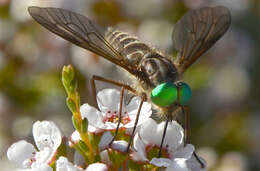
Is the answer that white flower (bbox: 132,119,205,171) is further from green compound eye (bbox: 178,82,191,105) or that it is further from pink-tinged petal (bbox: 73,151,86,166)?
pink-tinged petal (bbox: 73,151,86,166)

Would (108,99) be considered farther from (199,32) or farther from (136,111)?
(199,32)

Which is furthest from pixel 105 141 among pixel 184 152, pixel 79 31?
pixel 79 31

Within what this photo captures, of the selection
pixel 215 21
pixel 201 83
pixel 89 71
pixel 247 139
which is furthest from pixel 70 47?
pixel 215 21

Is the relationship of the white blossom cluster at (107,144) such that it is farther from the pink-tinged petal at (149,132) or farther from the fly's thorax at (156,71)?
the fly's thorax at (156,71)

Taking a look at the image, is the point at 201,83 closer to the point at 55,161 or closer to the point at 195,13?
the point at 195,13

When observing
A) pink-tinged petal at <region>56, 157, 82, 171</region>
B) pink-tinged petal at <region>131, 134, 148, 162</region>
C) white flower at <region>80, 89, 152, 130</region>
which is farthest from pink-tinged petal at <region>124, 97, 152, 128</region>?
pink-tinged petal at <region>56, 157, 82, 171</region>

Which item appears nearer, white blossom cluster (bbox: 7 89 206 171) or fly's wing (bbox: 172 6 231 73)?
white blossom cluster (bbox: 7 89 206 171)

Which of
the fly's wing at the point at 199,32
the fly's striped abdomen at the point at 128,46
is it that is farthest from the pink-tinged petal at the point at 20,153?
the fly's wing at the point at 199,32
